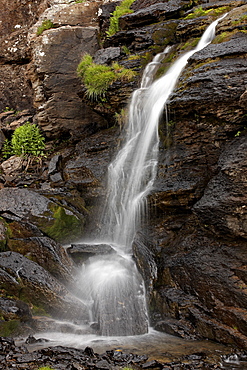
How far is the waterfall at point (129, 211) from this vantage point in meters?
6.55

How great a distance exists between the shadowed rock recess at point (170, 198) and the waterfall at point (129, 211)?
1.05 feet

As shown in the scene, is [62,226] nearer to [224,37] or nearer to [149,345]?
[149,345]

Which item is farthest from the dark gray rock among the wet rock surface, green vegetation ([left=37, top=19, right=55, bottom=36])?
green vegetation ([left=37, top=19, right=55, bottom=36])

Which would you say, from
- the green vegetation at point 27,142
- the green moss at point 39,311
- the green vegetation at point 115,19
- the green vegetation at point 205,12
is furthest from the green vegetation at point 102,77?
the green moss at point 39,311

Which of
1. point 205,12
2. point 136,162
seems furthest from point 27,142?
point 205,12

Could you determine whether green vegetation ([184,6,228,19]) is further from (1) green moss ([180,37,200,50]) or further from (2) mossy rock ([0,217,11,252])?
(2) mossy rock ([0,217,11,252])

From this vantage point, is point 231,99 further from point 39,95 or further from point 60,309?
point 39,95

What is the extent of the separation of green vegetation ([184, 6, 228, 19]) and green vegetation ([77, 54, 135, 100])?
3.52 meters

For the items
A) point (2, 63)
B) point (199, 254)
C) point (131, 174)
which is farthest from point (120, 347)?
point (2, 63)

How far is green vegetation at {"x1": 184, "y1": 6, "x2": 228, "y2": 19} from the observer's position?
11.3 m

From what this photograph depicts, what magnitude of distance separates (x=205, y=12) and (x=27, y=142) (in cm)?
922

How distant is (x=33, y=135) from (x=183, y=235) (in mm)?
9752

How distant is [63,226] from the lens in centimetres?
878

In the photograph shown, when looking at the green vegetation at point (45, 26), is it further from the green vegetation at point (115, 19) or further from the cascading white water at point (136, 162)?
the cascading white water at point (136, 162)
